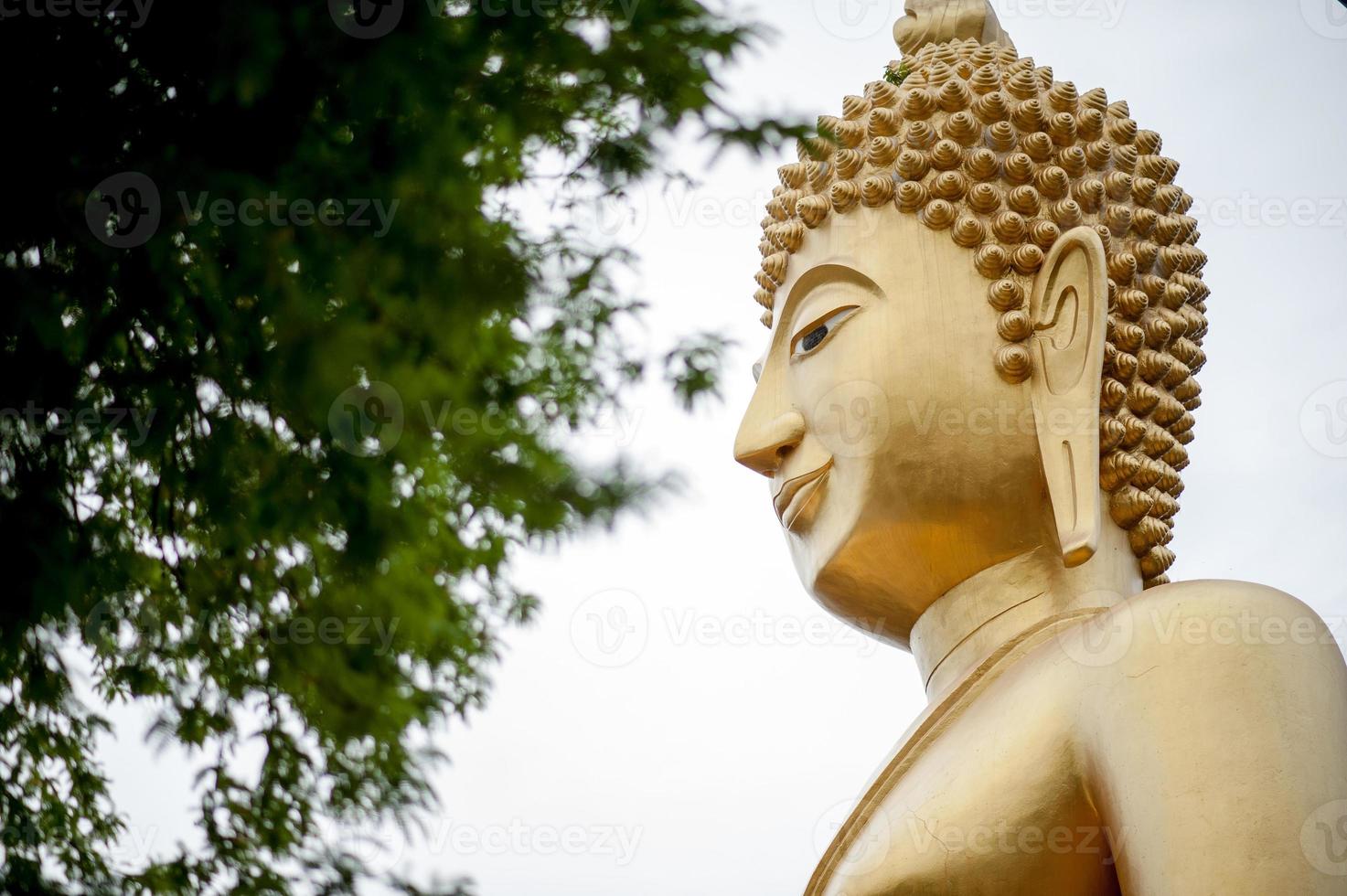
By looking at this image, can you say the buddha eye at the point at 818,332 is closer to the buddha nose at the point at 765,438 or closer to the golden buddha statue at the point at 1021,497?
the golden buddha statue at the point at 1021,497

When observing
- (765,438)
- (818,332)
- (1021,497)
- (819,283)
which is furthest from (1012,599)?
(819,283)

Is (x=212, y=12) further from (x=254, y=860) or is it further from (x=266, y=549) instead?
(x=254, y=860)

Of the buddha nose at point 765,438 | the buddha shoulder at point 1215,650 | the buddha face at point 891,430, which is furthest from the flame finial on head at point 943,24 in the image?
the buddha shoulder at point 1215,650

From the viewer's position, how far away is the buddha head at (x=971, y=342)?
4629 millimetres

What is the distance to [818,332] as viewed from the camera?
195 inches

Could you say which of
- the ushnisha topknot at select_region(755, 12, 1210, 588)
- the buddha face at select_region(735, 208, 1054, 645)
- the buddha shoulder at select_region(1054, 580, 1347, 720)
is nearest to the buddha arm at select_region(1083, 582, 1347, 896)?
the buddha shoulder at select_region(1054, 580, 1347, 720)

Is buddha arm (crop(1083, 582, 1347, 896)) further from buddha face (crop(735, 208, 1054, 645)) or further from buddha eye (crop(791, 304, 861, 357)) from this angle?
buddha eye (crop(791, 304, 861, 357))

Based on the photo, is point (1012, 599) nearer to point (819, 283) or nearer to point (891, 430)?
point (891, 430)

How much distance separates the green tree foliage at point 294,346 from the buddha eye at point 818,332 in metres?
1.55

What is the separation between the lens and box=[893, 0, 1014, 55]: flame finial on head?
18.3ft

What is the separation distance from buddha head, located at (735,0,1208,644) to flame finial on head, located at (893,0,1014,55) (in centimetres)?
38

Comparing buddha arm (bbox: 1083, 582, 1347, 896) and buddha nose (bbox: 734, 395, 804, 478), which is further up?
buddha nose (bbox: 734, 395, 804, 478)

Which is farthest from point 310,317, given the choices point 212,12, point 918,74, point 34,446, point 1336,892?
point 918,74

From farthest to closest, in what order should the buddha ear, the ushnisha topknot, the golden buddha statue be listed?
the ushnisha topknot, the buddha ear, the golden buddha statue
